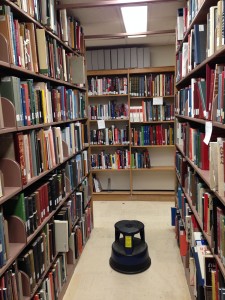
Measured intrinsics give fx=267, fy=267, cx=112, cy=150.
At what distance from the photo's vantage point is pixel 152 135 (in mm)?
4367

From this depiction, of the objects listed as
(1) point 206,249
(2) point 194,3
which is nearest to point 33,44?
(2) point 194,3

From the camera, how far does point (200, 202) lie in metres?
1.80

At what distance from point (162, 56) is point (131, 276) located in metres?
3.44

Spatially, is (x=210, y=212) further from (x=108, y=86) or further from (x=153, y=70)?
(x=108, y=86)

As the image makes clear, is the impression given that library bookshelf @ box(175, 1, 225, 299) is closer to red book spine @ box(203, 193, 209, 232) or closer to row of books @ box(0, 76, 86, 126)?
red book spine @ box(203, 193, 209, 232)

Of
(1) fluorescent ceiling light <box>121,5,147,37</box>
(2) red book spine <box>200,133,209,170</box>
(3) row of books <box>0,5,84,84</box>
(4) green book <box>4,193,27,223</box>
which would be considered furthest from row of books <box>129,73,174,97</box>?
(4) green book <box>4,193,27,223</box>

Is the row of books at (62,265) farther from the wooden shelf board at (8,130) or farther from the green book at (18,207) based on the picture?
the wooden shelf board at (8,130)

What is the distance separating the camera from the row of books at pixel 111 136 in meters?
4.42

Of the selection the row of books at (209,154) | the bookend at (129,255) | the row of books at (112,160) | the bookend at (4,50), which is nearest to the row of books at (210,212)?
the row of books at (209,154)

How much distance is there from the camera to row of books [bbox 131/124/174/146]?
434 centimetres

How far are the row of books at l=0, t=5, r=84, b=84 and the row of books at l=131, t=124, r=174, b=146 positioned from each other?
210 centimetres

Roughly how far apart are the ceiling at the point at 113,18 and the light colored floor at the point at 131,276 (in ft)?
8.00

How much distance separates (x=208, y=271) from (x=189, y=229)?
0.69 metres

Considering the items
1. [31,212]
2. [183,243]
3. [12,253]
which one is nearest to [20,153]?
[31,212]
